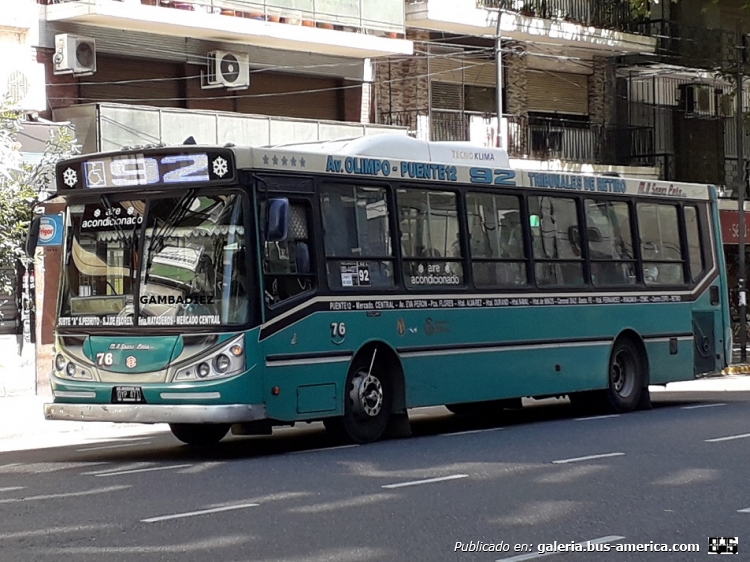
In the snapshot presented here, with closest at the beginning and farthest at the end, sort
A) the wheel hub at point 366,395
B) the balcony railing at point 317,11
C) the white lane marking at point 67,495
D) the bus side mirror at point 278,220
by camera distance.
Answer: the white lane marking at point 67,495
the bus side mirror at point 278,220
the wheel hub at point 366,395
the balcony railing at point 317,11

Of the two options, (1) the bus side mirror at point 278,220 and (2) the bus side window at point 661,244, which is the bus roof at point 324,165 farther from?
(2) the bus side window at point 661,244

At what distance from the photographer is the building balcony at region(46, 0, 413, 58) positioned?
82.1 feet

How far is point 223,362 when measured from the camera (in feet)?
46.2

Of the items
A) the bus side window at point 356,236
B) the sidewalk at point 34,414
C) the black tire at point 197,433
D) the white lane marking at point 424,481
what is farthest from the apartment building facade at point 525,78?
the white lane marking at point 424,481

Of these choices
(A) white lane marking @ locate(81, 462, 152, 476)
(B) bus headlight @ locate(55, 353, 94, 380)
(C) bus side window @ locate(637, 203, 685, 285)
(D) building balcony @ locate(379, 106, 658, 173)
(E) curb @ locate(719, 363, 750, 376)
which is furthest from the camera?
(D) building balcony @ locate(379, 106, 658, 173)

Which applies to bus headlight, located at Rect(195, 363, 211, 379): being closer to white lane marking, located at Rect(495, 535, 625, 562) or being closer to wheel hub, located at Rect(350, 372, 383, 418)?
wheel hub, located at Rect(350, 372, 383, 418)

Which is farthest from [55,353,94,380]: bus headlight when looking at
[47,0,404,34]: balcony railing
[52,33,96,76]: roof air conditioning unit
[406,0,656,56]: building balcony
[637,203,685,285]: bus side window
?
[406,0,656,56]: building balcony

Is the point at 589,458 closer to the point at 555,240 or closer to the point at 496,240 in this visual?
the point at 496,240

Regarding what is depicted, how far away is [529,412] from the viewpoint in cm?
2034

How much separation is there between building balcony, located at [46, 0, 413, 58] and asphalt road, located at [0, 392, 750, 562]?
10.1 m

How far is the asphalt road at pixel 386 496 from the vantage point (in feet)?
30.0

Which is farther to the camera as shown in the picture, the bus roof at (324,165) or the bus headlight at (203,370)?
the bus roof at (324,165)

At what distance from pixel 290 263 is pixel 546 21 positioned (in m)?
20.8

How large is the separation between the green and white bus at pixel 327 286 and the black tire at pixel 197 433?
0.02 m
